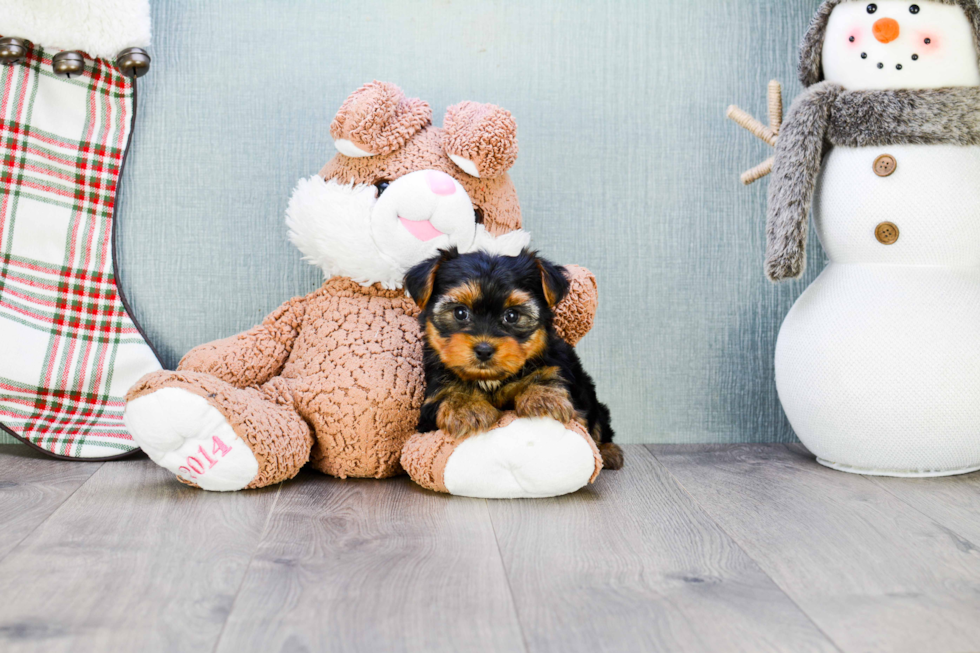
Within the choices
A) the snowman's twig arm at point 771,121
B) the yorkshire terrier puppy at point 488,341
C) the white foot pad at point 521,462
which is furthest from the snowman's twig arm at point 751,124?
the white foot pad at point 521,462

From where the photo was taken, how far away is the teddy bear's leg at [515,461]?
5.18 ft

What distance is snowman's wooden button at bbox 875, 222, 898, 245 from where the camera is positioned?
5.91ft

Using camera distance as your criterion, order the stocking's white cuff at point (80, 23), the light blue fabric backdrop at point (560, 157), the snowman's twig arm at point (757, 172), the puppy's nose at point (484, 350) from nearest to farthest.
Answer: the puppy's nose at point (484, 350)
the stocking's white cuff at point (80, 23)
the snowman's twig arm at point (757, 172)
the light blue fabric backdrop at point (560, 157)

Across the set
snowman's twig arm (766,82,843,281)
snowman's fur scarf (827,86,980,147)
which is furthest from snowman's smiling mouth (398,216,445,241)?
snowman's fur scarf (827,86,980,147)

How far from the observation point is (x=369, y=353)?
5.86 feet

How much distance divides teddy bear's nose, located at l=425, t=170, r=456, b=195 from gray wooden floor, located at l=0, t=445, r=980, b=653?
0.63 m

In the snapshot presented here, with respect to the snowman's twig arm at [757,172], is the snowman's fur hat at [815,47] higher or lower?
higher

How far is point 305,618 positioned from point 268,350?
0.90 m

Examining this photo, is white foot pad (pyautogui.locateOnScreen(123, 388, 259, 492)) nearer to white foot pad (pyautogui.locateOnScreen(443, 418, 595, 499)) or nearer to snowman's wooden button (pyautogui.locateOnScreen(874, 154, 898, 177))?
white foot pad (pyautogui.locateOnScreen(443, 418, 595, 499))

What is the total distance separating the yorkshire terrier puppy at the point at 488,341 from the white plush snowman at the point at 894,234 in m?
0.58

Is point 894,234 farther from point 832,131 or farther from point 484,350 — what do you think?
point 484,350

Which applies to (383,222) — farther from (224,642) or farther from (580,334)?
(224,642)

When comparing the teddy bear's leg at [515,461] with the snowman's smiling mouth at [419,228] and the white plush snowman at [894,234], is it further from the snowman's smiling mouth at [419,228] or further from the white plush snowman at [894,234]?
the white plush snowman at [894,234]

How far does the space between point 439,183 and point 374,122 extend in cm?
19
